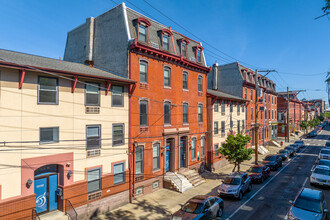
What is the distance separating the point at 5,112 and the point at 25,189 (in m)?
4.45

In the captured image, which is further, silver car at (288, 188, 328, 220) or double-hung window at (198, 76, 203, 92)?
double-hung window at (198, 76, 203, 92)

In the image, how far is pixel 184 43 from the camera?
24.1 m

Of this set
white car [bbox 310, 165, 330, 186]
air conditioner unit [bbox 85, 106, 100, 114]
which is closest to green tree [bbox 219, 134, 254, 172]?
white car [bbox 310, 165, 330, 186]

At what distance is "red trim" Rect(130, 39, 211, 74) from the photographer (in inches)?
699

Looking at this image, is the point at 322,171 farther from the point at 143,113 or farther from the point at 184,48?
the point at 184,48

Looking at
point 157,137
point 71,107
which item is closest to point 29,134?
point 71,107

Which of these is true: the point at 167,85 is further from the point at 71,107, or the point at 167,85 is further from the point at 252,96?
the point at 252,96

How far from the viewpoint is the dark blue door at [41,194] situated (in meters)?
12.8

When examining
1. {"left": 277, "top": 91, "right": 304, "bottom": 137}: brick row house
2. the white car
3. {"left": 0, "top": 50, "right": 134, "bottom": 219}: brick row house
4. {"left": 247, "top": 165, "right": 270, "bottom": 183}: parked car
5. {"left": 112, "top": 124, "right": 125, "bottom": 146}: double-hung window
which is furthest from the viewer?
{"left": 277, "top": 91, "right": 304, "bottom": 137}: brick row house

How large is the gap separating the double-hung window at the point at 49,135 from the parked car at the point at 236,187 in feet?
44.7

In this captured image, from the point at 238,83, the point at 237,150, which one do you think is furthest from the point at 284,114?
the point at 237,150

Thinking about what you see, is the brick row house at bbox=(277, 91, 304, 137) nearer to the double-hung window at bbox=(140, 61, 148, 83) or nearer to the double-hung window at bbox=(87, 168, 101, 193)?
the double-hung window at bbox=(140, 61, 148, 83)

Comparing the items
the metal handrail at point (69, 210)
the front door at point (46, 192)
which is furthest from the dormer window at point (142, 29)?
Answer: the metal handrail at point (69, 210)

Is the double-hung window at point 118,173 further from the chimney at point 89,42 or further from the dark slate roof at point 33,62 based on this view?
the chimney at point 89,42
